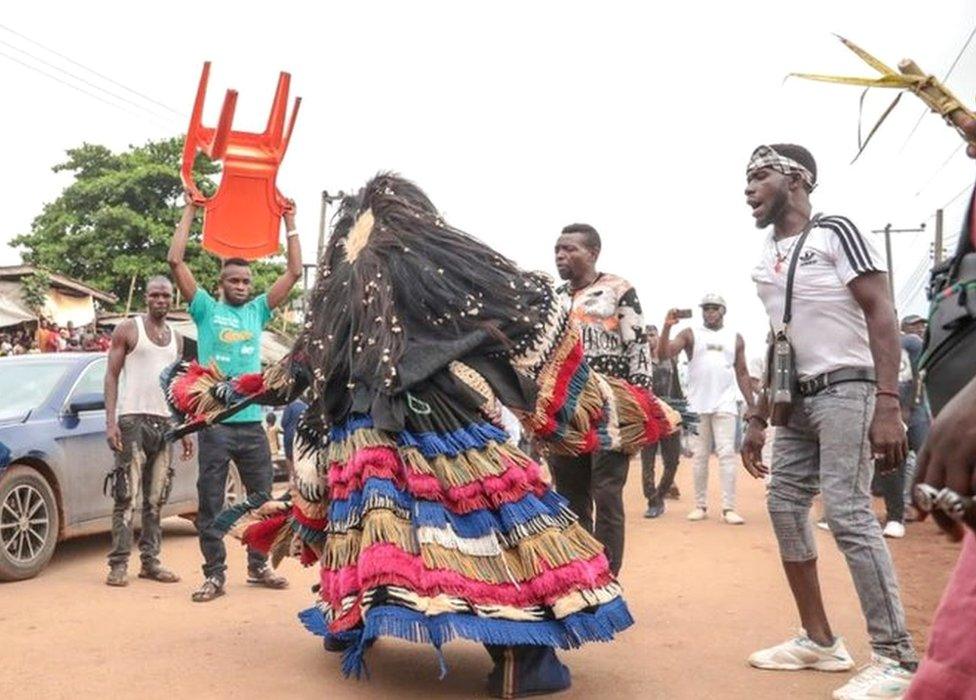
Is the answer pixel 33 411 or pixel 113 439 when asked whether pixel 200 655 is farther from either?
pixel 33 411

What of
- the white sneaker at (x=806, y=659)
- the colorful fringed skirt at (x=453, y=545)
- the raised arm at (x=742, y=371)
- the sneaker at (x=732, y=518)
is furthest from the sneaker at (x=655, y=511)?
the colorful fringed skirt at (x=453, y=545)

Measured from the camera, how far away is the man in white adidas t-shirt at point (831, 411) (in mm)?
4133

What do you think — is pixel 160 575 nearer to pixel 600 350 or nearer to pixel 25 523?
pixel 25 523

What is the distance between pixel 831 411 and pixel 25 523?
5.22 m

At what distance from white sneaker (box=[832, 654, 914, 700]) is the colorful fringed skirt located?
84cm

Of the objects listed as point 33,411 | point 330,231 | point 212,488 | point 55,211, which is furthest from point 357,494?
point 55,211

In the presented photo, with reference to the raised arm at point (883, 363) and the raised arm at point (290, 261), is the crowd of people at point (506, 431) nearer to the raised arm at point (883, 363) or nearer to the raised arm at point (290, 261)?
the raised arm at point (883, 363)

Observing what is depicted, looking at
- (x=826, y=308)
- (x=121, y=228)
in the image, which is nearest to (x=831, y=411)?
(x=826, y=308)

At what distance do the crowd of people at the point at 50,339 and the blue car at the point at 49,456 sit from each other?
39.0ft

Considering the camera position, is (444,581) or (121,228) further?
(121,228)

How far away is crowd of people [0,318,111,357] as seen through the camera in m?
20.0

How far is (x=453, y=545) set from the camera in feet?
13.2

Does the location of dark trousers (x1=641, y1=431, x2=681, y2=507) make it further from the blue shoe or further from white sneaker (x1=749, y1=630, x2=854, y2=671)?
the blue shoe

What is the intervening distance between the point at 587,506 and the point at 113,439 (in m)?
3.10
